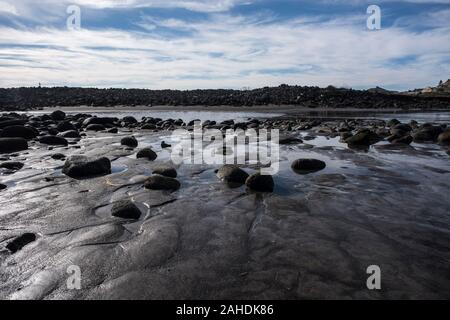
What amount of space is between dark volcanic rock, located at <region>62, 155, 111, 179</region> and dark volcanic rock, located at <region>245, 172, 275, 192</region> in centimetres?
301

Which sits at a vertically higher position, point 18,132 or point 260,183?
point 18,132

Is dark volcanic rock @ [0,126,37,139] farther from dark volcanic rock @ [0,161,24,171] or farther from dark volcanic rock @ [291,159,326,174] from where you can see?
dark volcanic rock @ [291,159,326,174]

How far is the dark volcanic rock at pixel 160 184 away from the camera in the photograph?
6.10 m

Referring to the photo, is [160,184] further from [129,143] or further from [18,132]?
[18,132]

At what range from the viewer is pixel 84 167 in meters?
7.18

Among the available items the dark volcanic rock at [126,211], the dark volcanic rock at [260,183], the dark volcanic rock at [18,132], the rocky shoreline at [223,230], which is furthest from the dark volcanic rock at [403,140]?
the dark volcanic rock at [18,132]

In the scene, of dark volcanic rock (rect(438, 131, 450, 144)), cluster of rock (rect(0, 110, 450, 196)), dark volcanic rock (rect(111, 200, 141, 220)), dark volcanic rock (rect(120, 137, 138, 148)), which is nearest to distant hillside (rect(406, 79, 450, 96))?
cluster of rock (rect(0, 110, 450, 196))

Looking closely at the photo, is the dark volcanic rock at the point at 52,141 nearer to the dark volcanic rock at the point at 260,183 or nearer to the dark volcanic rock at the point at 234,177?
the dark volcanic rock at the point at 234,177

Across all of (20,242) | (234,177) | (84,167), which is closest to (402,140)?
(234,177)

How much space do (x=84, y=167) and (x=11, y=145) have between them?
467cm

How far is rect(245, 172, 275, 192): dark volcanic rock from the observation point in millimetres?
6051

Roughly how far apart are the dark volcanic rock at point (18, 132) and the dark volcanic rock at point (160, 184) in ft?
27.4
